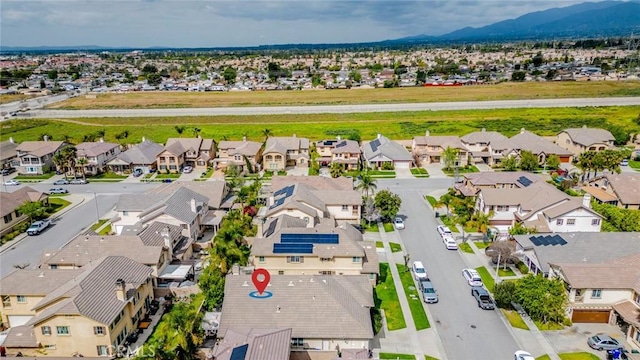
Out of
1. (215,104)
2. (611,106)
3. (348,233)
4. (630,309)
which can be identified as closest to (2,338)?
(348,233)

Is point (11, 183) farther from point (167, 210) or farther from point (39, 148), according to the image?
point (167, 210)

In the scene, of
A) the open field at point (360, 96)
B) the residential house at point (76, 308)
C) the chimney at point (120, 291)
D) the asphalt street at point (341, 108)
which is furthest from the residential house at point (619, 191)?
the open field at point (360, 96)

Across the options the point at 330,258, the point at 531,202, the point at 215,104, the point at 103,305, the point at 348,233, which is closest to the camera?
the point at 103,305

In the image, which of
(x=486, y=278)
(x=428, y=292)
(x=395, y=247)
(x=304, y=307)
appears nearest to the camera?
(x=304, y=307)

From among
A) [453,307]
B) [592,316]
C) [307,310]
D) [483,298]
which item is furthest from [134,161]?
[592,316]

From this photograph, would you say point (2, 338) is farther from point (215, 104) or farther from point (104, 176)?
point (215, 104)

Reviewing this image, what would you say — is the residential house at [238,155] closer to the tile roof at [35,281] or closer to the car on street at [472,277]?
the tile roof at [35,281]
